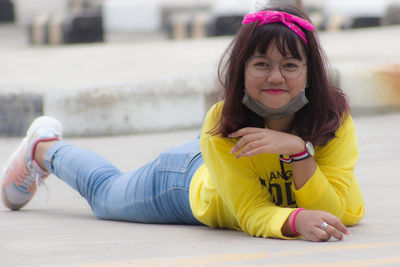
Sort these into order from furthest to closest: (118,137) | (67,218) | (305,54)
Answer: (118,137)
(67,218)
(305,54)

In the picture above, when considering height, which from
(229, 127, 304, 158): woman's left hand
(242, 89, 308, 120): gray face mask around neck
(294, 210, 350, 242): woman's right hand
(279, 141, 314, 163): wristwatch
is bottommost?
(294, 210, 350, 242): woman's right hand

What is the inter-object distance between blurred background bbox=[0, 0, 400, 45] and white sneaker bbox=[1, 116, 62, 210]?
633 cm

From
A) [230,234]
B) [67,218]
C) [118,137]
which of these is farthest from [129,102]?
[230,234]

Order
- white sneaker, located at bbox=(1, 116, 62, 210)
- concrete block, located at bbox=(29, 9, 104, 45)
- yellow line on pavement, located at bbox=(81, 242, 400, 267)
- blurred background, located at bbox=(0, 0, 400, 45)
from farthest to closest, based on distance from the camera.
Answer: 1. blurred background, located at bbox=(0, 0, 400, 45)
2. concrete block, located at bbox=(29, 9, 104, 45)
3. white sneaker, located at bbox=(1, 116, 62, 210)
4. yellow line on pavement, located at bbox=(81, 242, 400, 267)

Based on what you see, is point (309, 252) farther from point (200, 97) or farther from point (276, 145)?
point (200, 97)

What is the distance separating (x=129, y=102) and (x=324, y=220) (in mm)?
3174

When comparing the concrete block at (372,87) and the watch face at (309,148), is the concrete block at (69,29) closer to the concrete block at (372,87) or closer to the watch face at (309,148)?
the concrete block at (372,87)

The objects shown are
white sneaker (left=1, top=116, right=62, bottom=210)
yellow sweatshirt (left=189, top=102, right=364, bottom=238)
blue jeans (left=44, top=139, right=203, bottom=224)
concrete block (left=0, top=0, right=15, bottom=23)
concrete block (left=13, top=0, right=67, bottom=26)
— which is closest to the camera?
yellow sweatshirt (left=189, top=102, right=364, bottom=238)

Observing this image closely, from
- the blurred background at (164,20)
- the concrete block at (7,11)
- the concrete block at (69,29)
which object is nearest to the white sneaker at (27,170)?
the blurred background at (164,20)

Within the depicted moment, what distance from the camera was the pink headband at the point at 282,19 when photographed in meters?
2.54

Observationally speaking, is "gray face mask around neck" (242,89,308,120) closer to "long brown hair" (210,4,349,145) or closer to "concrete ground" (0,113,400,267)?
"long brown hair" (210,4,349,145)

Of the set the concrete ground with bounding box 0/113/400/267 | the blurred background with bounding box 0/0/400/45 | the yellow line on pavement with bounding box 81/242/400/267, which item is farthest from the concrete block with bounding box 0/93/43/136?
the blurred background with bounding box 0/0/400/45

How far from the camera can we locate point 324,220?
251cm

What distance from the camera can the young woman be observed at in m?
2.54
